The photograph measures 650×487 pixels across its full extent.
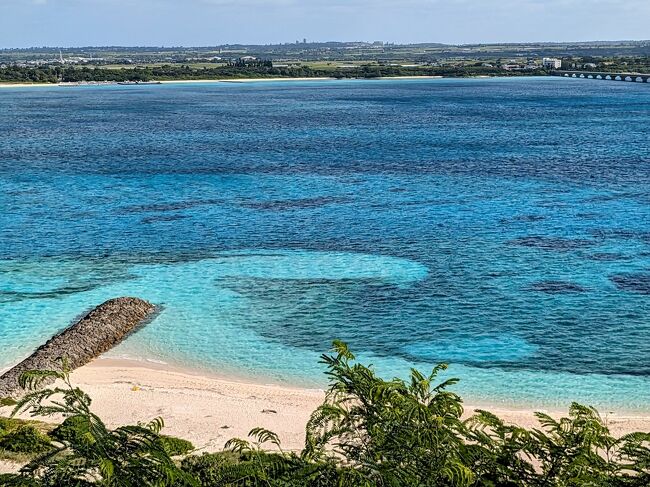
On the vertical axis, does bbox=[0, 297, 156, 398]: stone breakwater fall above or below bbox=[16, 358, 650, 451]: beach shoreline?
above

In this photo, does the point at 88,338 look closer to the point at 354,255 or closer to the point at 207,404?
the point at 207,404

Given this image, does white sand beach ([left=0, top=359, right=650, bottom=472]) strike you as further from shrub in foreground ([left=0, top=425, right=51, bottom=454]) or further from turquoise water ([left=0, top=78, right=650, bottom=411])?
shrub in foreground ([left=0, top=425, right=51, bottom=454])

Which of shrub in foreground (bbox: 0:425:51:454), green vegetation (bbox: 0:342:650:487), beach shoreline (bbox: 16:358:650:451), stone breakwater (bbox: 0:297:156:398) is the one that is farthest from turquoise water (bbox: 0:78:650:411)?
green vegetation (bbox: 0:342:650:487)

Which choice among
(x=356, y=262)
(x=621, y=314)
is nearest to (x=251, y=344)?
(x=356, y=262)

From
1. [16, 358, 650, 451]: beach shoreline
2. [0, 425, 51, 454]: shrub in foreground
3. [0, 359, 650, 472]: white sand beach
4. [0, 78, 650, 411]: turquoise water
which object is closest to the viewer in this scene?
[0, 425, 51, 454]: shrub in foreground

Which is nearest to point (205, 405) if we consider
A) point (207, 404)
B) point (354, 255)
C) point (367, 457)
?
point (207, 404)

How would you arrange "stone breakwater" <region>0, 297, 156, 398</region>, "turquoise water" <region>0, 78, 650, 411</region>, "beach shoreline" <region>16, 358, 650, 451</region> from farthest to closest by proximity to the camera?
"turquoise water" <region>0, 78, 650, 411</region>
"stone breakwater" <region>0, 297, 156, 398</region>
"beach shoreline" <region>16, 358, 650, 451</region>

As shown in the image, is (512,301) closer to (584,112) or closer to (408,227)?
(408,227)

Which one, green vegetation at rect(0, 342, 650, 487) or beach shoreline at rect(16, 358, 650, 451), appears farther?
beach shoreline at rect(16, 358, 650, 451)
